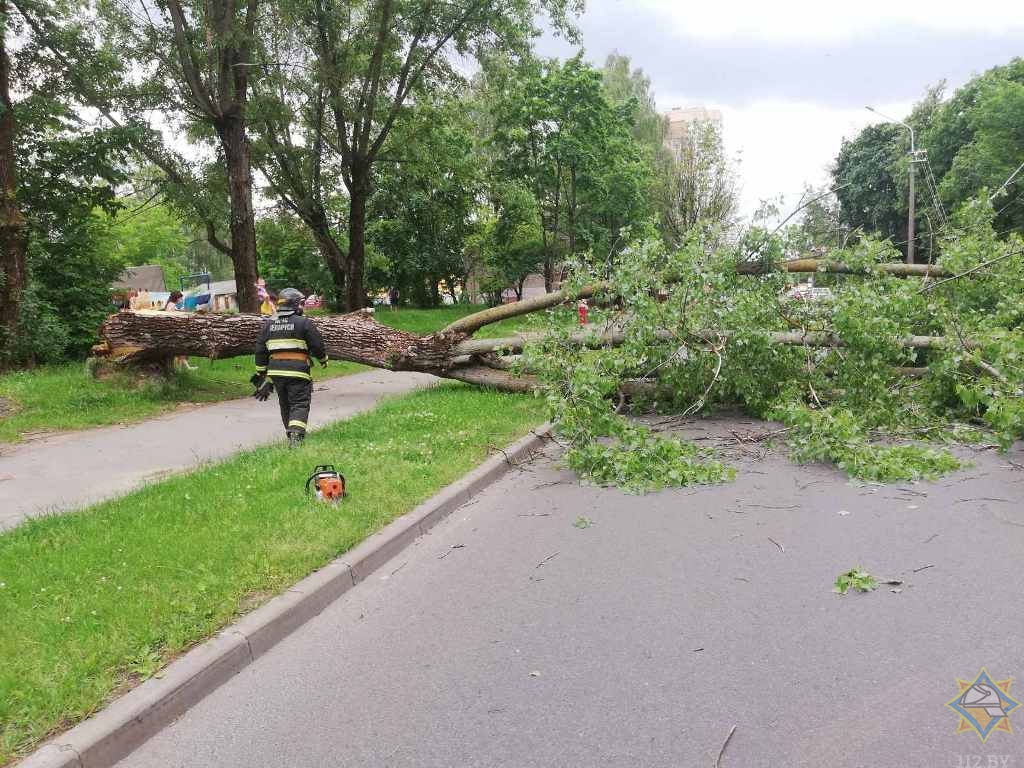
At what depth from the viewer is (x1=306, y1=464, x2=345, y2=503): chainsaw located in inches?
217

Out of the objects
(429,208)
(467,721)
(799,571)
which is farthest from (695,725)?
(429,208)

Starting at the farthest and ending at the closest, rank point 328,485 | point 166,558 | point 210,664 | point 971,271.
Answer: point 971,271 → point 328,485 → point 166,558 → point 210,664

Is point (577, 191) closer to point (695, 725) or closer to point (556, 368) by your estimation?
point (556, 368)

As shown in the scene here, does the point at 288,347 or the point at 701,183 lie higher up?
the point at 701,183

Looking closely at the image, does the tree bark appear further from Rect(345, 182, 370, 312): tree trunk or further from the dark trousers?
the dark trousers

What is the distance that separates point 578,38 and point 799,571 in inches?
752

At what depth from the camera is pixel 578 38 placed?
2034 cm

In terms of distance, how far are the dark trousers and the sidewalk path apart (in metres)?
0.67

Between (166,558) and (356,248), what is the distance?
20824 mm

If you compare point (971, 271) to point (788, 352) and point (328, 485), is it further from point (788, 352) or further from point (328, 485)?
point (328, 485)

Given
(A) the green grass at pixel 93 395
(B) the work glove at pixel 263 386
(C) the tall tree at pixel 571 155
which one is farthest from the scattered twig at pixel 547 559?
(C) the tall tree at pixel 571 155

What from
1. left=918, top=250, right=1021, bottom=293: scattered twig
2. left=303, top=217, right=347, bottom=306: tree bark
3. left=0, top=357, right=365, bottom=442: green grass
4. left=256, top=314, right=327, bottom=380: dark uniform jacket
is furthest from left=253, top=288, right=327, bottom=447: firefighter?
left=303, top=217, right=347, bottom=306: tree bark

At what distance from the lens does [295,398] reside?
303 inches

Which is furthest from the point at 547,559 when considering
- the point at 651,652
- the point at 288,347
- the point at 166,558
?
the point at 288,347
